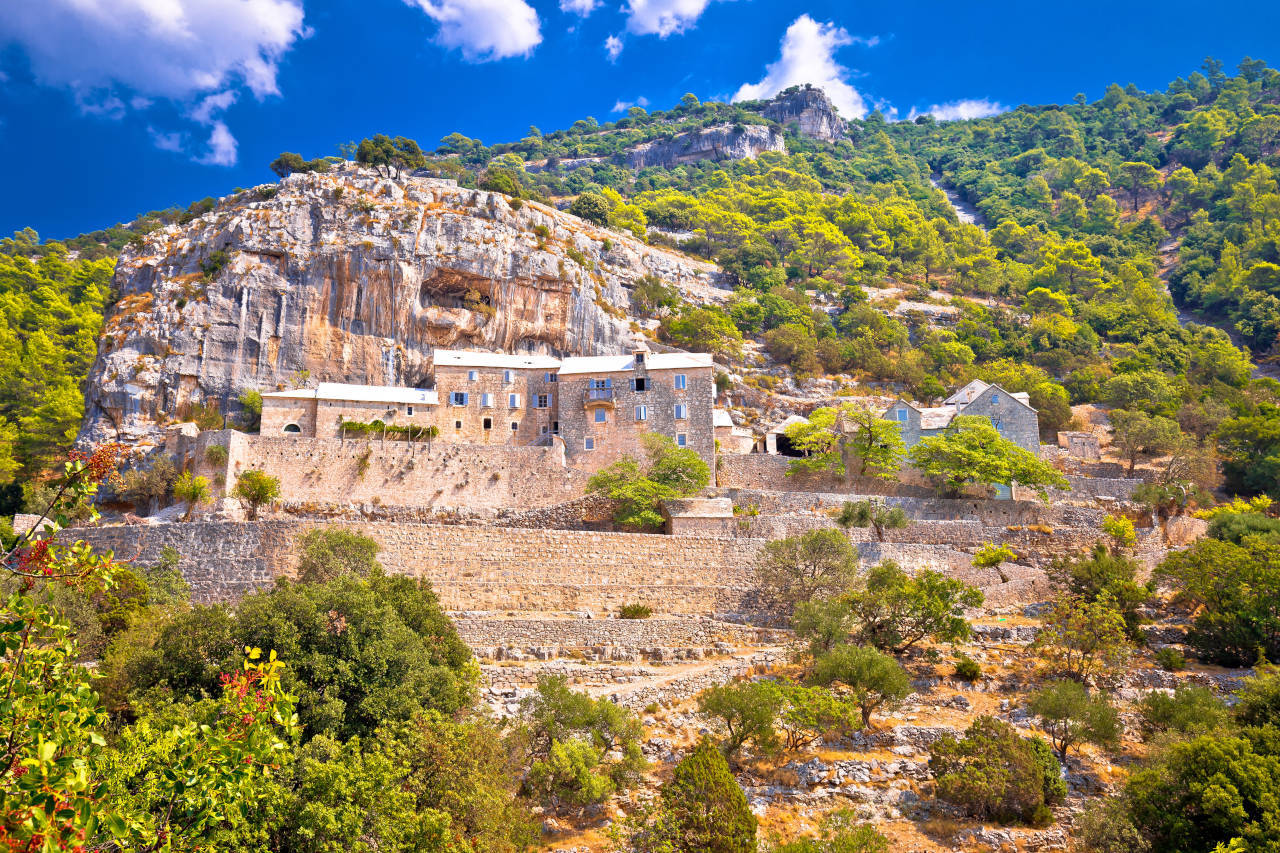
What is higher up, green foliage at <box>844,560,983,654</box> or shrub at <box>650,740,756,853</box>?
green foliage at <box>844,560,983,654</box>

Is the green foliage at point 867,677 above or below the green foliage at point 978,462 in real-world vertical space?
below

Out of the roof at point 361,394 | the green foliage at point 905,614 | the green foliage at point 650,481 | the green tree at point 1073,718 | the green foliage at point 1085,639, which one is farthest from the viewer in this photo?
the roof at point 361,394

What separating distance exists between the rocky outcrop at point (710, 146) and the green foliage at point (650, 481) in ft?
345

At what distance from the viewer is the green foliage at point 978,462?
40781 mm

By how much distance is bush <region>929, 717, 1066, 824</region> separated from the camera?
19125 mm

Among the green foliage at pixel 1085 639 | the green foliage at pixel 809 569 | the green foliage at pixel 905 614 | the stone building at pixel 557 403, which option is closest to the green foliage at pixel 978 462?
the stone building at pixel 557 403

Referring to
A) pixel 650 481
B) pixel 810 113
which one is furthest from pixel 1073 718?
pixel 810 113

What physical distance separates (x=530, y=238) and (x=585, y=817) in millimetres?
41732

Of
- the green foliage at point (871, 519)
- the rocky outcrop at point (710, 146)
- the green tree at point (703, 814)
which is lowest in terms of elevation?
the green tree at point (703, 814)

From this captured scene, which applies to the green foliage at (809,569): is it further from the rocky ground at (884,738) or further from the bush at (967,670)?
the bush at (967,670)

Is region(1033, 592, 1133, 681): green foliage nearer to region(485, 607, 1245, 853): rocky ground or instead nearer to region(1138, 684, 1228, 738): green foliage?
region(485, 607, 1245, 853): rocky ground

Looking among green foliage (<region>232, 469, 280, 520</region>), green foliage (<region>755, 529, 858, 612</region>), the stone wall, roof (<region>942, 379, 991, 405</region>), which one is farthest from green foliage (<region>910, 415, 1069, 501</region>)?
green foliage (<region>232, 469, 280, 520</region>)

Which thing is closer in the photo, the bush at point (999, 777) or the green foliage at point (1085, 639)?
the bush at point (999, 777)

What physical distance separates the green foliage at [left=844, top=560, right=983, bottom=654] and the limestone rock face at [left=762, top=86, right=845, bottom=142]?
471 feet
